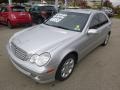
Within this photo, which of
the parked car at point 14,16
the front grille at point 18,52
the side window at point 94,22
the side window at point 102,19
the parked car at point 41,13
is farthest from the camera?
the parked car at point 41,13

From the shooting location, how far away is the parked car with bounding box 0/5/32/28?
899 centimetres

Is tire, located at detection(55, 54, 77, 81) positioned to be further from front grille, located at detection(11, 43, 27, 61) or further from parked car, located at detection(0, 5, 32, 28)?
parked car, located at detection(0, 5, 32, 28)

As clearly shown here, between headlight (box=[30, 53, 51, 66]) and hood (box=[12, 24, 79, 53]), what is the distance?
112mm

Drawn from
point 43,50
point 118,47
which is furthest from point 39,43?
point 118,47

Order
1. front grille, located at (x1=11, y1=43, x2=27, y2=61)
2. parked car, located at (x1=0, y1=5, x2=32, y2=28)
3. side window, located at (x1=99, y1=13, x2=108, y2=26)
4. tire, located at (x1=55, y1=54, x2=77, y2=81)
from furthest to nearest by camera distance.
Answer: parked car, located at (x1=0, y1=5, x2=32, y2=28) → side window, located at (x1=99, y1=13, x2=108, y2=26) → tire, located at (x1=55, y1=54, x2=77, y2=81) → front grille, located at (x1=11, y1=43, x2=27, y2=61)

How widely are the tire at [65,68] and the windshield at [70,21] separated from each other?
85 centimetres

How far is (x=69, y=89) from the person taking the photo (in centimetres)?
317

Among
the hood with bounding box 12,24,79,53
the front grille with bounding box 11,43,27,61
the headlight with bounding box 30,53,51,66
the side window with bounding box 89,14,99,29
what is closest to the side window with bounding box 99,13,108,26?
the side window with bounding box 89,14,99,29

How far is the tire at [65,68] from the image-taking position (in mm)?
3160

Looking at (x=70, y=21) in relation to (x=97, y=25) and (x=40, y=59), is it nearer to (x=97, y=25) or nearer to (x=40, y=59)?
(x=97, y=25)

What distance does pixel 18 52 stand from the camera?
312 centimetres

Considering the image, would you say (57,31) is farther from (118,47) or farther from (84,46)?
(118,47)

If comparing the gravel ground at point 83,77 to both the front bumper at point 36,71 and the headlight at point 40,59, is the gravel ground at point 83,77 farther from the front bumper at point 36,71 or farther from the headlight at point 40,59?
the headlight at point 40,59

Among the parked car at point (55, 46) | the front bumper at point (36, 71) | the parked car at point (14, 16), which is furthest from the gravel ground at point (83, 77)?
the parked car at point (14, 16)
